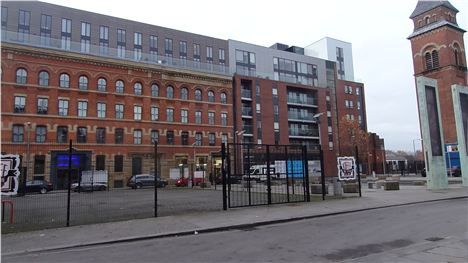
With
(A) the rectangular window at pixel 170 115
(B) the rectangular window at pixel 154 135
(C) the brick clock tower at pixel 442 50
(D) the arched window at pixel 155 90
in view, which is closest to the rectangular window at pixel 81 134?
(B) the rectangular window at pixel 154 135

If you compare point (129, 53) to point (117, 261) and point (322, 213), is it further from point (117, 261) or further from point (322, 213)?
point (117, 261)

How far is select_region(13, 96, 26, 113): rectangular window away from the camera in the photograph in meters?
44.8

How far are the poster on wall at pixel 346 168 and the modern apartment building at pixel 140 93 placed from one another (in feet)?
46.1

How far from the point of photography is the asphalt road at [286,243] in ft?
26.0

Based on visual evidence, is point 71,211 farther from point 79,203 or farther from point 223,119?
point 223,119

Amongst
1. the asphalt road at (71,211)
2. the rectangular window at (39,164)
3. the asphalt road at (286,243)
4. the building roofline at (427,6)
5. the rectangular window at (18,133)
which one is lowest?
the asphalt road at (286,243)

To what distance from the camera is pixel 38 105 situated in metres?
45.9

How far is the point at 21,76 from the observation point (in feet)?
148

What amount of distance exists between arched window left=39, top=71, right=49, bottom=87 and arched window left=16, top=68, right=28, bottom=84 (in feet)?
5.16

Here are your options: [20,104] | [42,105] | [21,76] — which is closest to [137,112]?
[42,105]

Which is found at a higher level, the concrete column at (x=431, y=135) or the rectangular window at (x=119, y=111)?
the rectangular window at (x=119, y=111)

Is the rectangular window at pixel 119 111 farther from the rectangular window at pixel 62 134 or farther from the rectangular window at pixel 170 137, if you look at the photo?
the rectangular window at pixel 170 137

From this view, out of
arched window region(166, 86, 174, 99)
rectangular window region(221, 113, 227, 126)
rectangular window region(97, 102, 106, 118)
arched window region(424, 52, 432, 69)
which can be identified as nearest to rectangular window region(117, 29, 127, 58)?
arched window region(166, 86, 174, 99)

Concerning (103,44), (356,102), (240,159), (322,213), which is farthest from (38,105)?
(356,102)
